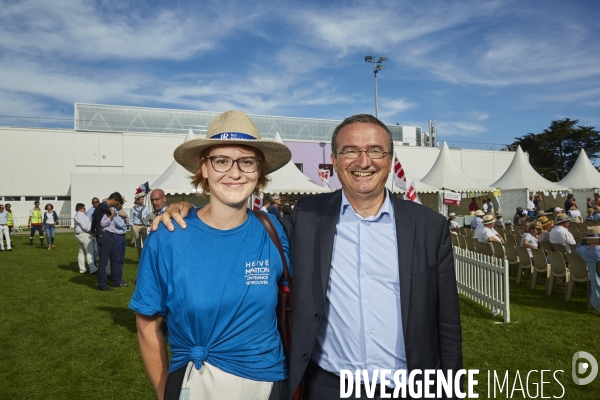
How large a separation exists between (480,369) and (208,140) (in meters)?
4.62

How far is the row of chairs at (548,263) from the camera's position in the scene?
8.11m

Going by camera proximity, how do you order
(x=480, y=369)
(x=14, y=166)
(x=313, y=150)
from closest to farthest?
(x=480, y=369), (x=14, y=166), (x=313, y=150)

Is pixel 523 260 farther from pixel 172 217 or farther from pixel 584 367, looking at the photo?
pixel 172 217

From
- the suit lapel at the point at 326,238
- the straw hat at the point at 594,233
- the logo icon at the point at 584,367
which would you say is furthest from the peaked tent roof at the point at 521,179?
the suit lapel at the point at 326,238

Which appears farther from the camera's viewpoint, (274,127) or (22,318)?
(274,127)

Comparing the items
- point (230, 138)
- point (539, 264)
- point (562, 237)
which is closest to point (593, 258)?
point (539, 264)

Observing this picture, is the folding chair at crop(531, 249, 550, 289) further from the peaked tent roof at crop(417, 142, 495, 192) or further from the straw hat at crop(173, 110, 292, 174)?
the peaked tent roof at crop(417, 142, 495, 192)

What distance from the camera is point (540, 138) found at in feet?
189

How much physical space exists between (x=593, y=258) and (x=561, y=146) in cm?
5711

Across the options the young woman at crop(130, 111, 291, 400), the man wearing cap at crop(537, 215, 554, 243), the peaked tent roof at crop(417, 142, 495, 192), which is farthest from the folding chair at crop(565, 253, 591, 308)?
the peaked tent roof at crop(417, 142, 495, 192)

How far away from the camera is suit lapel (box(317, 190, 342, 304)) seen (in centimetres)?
224

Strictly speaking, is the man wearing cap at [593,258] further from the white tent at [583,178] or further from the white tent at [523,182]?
the white tent at [583,178]

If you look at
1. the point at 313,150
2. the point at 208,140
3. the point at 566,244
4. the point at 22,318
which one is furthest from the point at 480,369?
the point at 313,150

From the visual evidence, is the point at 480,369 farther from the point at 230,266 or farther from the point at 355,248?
the point at 230,266
